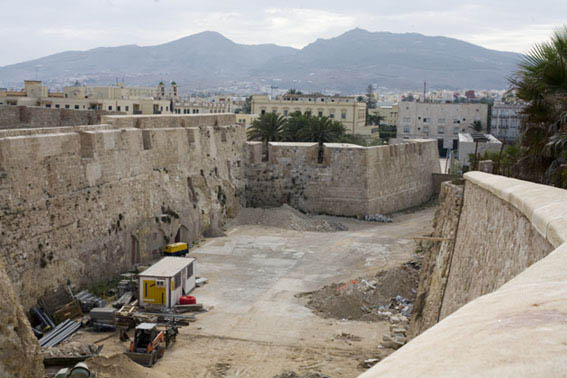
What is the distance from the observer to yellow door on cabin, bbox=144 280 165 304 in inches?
516

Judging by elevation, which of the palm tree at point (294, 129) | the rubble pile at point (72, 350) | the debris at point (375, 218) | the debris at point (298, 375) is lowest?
the debris at point (375, 218)

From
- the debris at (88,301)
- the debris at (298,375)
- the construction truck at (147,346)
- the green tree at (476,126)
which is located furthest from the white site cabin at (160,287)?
the green tree at (476,126)

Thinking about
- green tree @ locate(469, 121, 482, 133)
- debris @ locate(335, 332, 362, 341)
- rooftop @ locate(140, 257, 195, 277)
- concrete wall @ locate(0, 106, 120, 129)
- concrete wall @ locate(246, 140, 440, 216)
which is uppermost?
concrete wall @ locate(0, 106, 120, 129)

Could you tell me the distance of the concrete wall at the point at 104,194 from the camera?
40.3 feet

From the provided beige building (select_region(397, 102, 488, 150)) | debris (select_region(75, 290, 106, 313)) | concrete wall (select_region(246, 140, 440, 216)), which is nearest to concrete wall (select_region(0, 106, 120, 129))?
concrete wall (select_region(246, 140, 440, 216))

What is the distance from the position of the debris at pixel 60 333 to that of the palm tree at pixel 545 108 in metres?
8.43

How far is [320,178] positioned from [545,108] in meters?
14.8

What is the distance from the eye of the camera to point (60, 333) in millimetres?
11672

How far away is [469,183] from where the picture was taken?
901 cm

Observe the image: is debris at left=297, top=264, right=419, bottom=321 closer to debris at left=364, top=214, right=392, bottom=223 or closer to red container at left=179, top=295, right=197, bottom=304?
red container at left=179, top=295, right=197, bottom=304

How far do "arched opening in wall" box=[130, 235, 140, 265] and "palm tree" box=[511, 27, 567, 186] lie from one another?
33.7 feet

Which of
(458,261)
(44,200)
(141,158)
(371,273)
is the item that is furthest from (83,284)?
(458,261)

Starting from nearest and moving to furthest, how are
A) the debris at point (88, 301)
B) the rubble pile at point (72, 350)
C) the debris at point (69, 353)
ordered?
the debris at point (69, 353) < the rubble pile at point (72, 350) < the debris at point (88, 301)

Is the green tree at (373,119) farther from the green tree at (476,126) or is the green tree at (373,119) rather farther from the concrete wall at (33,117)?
the concrete wall at (33,117)
